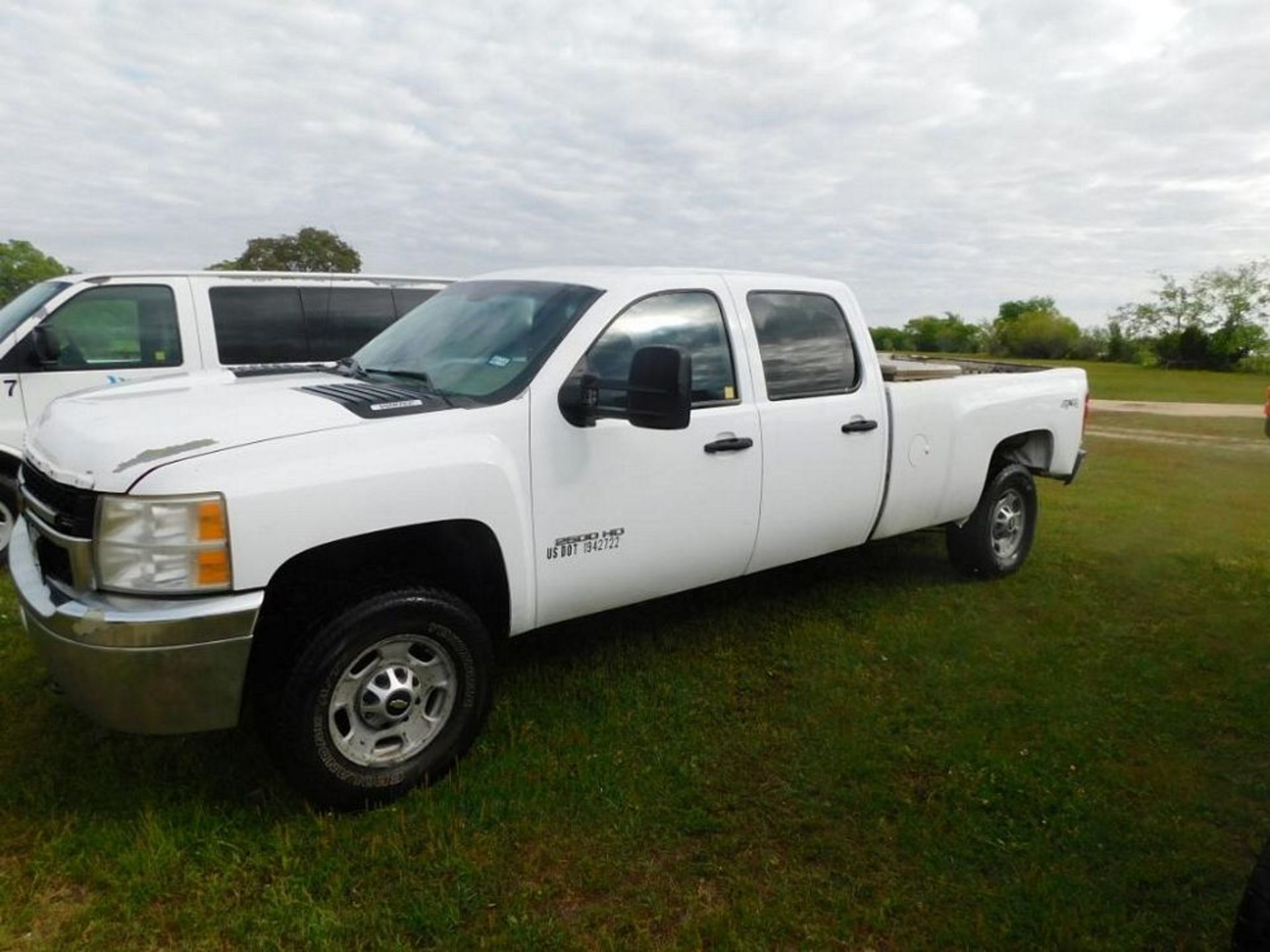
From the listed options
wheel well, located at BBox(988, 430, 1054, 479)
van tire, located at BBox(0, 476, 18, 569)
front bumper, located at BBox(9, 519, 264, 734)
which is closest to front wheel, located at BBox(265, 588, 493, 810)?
front bumper, located at BBox(9, 519, 264, 734)

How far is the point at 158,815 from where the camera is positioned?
9.84 feet

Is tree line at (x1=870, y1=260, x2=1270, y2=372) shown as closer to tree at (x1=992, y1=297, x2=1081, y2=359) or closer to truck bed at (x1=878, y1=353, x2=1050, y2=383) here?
tree at (x1=992, y1=297, x2=1081, y2=359)

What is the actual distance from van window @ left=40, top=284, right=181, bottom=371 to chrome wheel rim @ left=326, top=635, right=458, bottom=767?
14.1ft

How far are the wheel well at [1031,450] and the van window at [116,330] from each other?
19.4ft

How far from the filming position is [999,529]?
5891 millimetres

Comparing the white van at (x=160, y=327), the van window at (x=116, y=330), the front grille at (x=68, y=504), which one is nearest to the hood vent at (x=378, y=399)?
the front grille at (x=68, y=504)

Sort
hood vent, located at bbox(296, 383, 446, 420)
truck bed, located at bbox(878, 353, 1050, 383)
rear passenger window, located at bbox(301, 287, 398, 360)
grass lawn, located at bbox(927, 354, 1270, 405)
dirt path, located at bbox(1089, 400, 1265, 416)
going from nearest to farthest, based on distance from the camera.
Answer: hood vent, located at bbox(296, 383, 446, 420) → truck bed, located at bbox(878, 353, 1050, 383) → rear passenger window, located at bbox(301, 287, 398, 360) → dirt path, located at bbox(1089, 400, 1265, 416) → grass lawn, located at bbox(927, 354, 1270, 405)

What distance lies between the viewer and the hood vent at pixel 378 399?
122 inches

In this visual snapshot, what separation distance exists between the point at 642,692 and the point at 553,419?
4.68 ft

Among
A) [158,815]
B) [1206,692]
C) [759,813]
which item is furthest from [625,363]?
[1206,692]

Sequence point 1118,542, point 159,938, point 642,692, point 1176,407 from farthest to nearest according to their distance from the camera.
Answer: point 1176,407, point 1118,542, point 642,692, point 159,938

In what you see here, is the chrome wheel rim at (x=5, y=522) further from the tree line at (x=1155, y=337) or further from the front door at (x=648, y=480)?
the tree line at (x=1155, y=337)

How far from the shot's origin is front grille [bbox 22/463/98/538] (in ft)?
8.77

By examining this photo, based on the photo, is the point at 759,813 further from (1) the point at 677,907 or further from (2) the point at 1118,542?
(2) the point at 1118,542
